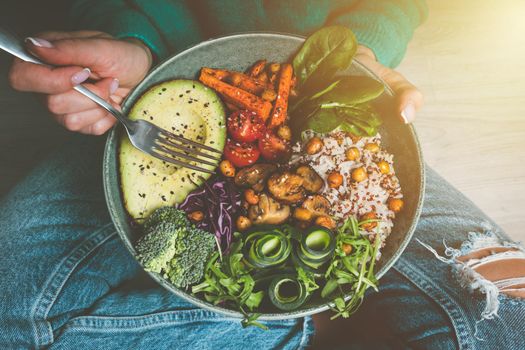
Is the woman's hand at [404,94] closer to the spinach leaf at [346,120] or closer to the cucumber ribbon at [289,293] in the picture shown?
the spinach leaf at [346,120]

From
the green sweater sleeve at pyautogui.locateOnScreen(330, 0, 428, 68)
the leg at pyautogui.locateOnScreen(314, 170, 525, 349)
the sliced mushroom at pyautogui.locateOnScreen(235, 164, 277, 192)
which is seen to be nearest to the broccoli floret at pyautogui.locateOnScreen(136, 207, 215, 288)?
the sliced mushroom at pyautogui.locateOnScreen(235, 164, 277, 192)

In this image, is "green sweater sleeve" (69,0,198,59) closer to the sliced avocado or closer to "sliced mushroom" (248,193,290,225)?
the sliced avocado

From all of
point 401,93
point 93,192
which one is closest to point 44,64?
point 93,192

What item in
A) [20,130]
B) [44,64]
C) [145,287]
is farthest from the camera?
[20,130]

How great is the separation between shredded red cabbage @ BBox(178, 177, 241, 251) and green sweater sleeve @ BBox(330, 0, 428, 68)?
951mm

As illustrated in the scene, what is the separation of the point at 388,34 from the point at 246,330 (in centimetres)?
144

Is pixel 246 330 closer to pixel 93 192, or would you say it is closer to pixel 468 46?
pixel 93 192

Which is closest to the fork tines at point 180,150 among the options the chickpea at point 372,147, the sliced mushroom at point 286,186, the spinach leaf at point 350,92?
the sliced mushroom at point 286,186

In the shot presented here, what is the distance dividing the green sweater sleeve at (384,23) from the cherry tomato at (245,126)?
28.5 inches

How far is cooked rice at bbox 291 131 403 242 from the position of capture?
1.41m

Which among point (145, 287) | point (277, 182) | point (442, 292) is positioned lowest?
point (442, 292)

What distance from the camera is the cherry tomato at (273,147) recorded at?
56.6 inches

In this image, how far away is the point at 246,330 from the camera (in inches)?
61.4

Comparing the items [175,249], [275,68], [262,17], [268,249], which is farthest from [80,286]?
[262,17]
